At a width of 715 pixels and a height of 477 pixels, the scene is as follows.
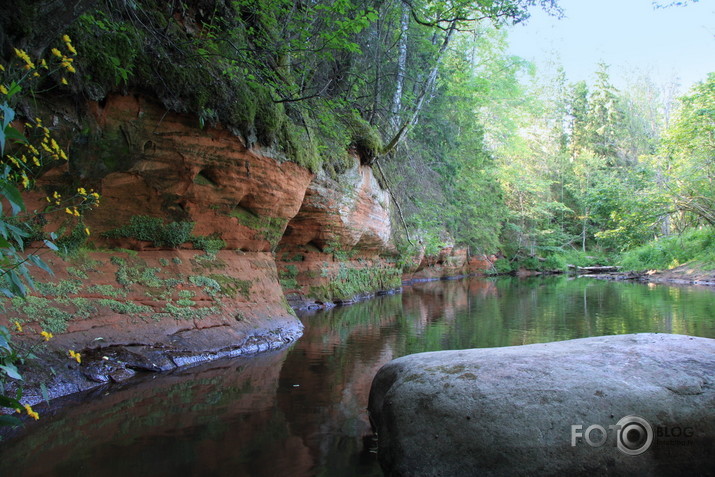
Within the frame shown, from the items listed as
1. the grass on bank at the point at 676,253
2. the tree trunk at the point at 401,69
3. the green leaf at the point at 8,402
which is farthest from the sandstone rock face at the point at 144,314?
the grass on bank at the point at 676,253

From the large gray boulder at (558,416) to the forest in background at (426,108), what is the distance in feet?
10.3

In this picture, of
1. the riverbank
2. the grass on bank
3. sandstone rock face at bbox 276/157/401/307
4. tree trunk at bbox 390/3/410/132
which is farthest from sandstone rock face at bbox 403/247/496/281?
the grass on bank

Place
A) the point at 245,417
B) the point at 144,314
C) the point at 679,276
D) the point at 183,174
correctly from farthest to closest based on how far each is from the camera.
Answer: the point at 679,276 < the point at 183,174 < the point at 144,314 < the point at 245,417

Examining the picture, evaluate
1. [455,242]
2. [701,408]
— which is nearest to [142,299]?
[701,408]

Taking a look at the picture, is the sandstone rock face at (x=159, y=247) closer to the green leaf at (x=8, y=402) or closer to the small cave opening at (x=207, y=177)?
the small cave opening at (x=207, y=177)

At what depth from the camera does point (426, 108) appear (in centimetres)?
1633

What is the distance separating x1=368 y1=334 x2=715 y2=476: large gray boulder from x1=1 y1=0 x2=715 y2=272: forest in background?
3.14 metres

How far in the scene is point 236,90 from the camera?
647 centimetres

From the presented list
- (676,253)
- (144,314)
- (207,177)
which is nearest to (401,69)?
(207,177)

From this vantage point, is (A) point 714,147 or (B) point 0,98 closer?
(B) point 0,98

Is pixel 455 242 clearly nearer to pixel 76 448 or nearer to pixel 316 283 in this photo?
pixel 316 283

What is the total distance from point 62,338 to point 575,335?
7978 millimetres

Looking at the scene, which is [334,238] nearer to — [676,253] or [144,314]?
[144,314]

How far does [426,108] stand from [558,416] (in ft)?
49.3
